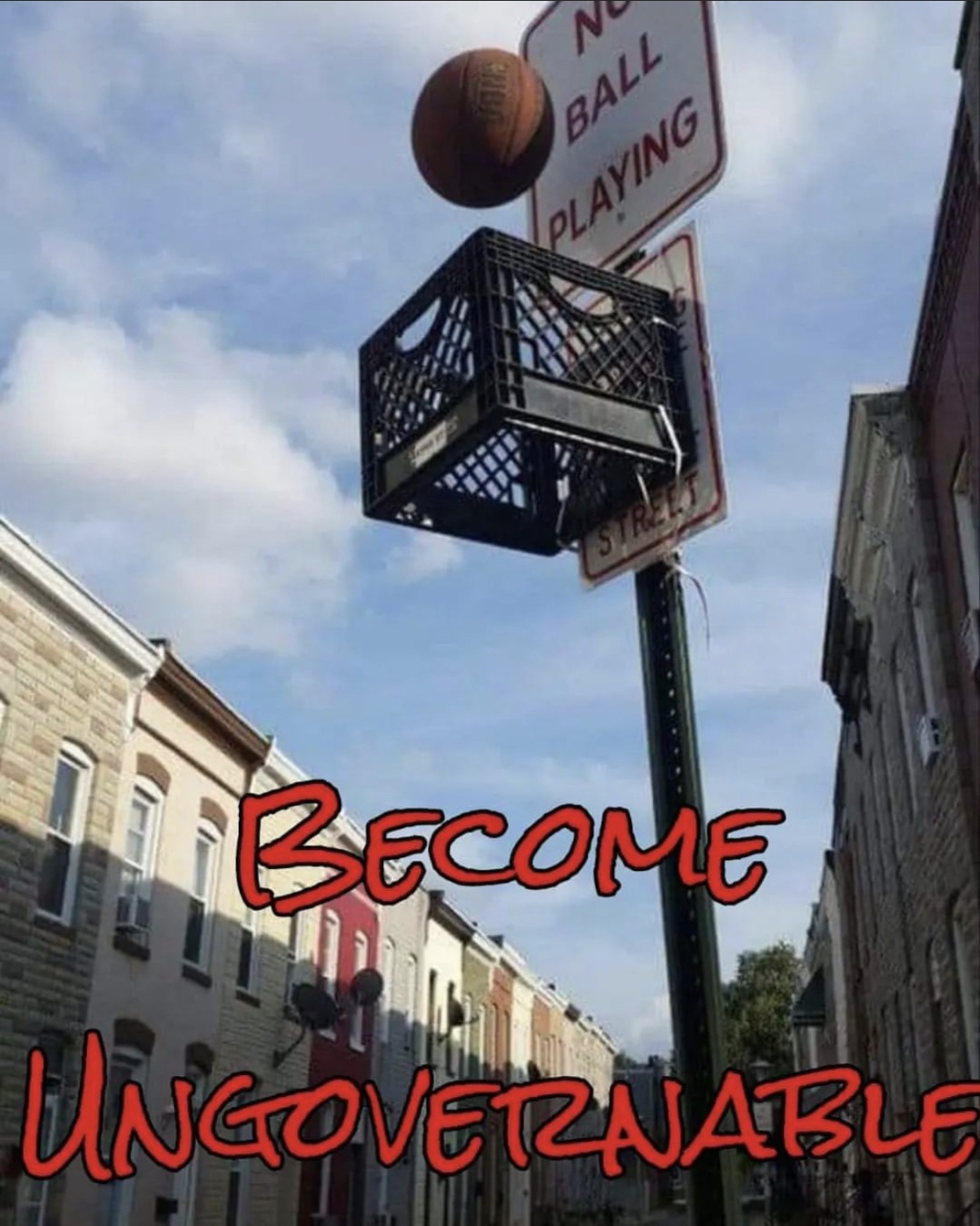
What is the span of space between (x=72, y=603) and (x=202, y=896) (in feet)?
16.9

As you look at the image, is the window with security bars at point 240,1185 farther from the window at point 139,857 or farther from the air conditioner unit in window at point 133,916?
the window at point 139,857

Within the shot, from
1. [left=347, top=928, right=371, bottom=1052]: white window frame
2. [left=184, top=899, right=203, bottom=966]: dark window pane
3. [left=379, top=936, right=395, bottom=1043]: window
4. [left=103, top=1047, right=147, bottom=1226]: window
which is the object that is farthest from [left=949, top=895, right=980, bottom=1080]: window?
[left=379, top=936, right=395, bottom=1043]: window

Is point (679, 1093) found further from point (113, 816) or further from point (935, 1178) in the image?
point (113, 816)

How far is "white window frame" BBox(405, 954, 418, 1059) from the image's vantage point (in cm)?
2891

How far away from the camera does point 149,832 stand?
1716 centimetres

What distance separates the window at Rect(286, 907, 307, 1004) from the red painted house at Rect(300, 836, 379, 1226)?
854 millimetres

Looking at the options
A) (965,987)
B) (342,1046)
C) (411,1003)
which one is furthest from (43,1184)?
(411,1003)

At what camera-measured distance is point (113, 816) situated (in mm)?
15867

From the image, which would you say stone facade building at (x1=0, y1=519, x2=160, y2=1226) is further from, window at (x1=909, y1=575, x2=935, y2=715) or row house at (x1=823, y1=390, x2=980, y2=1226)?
window at (x1=909, y1=575, x2=935, y2=715)

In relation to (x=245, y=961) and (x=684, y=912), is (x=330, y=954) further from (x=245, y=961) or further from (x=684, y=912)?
(x=684, y=912)

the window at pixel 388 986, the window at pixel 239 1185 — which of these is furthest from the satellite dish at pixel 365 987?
the window at pixel 239 1185

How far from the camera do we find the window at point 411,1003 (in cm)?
2891

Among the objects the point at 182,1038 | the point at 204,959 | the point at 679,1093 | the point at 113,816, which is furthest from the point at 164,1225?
the point at 679,1093

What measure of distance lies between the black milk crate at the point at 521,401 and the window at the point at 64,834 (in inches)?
465
